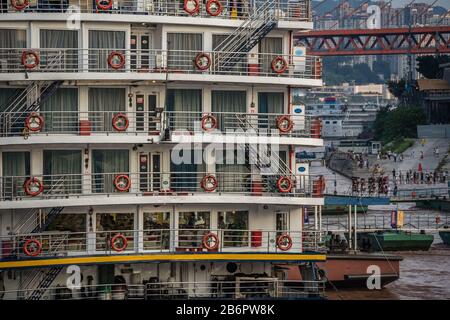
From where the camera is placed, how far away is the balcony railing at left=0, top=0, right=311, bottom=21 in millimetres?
33062

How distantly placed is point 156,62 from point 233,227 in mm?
3973

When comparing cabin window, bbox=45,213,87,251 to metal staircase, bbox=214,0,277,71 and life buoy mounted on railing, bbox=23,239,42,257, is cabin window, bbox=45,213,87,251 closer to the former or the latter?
life buoy mounted on railing, bbox=23,239,42,257

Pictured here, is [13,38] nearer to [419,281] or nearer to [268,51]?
[268,51]

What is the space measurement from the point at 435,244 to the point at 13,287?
27.0m

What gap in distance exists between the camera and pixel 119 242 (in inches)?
1261

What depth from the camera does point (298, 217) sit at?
3388 cm

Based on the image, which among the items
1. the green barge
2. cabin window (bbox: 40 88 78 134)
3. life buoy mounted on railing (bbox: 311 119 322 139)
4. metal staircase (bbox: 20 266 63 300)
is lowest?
the green barge

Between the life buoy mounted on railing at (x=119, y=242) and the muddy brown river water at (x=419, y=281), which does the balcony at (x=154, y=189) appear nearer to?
the life buoy mounted on railing at (x=119, y=242)

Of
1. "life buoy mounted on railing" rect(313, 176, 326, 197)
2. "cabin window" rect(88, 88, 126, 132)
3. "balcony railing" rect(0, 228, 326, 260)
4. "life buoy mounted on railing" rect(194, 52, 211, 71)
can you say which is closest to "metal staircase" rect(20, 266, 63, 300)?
"balcony railing" rect(0, 228, 326, 260)

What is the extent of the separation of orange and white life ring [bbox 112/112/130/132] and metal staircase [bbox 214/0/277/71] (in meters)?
2.42

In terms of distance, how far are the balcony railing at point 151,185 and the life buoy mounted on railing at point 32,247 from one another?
1.02 m

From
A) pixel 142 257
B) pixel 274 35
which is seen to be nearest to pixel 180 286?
pixel 142 257

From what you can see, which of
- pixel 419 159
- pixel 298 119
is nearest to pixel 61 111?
pixel 298 119
